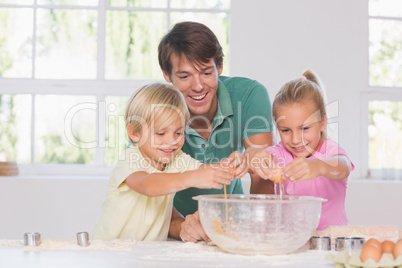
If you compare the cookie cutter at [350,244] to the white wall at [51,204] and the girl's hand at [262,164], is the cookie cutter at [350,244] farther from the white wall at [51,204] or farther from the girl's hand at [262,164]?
the white wall at [51,204]

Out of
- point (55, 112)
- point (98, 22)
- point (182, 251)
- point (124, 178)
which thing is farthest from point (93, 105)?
point (182, 251)

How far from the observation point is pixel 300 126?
1.74 metres

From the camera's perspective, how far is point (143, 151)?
169cm

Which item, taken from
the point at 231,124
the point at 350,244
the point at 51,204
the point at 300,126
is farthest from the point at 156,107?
the point at 51,204

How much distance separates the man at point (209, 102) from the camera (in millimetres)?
1771

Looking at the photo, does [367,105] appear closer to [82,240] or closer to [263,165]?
[263,165]

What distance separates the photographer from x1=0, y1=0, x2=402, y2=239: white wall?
2.98 meters

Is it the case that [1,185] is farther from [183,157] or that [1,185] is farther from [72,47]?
[183,157]

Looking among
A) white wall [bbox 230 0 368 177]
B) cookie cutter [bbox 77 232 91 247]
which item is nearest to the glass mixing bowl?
cookie cutter [bbox 77 232 91 247]

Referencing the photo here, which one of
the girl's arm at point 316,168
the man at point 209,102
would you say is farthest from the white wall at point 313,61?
the girl's arm at point 316,168

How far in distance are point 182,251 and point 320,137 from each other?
818 millimetres

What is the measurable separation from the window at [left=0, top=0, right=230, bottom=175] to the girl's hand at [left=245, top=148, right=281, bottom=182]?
172 centimetres

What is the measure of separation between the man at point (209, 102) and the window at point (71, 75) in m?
1.33

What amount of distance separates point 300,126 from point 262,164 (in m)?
0.36
